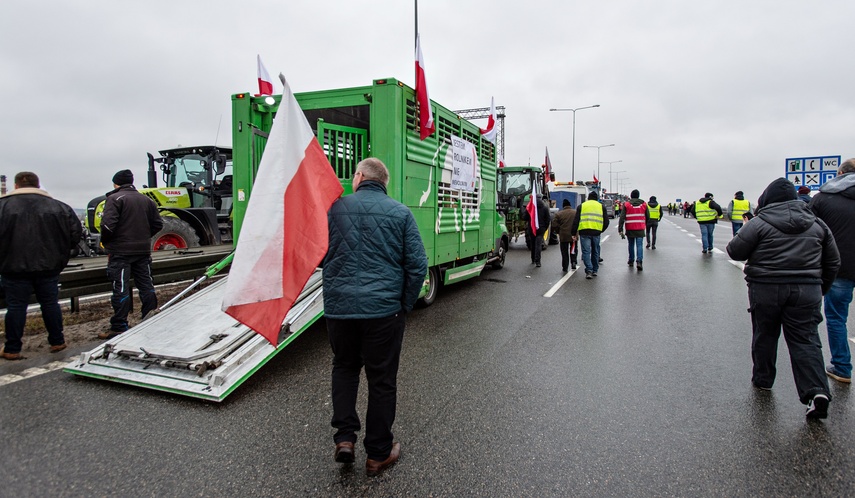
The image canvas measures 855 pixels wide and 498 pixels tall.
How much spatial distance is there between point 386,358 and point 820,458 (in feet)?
8.95

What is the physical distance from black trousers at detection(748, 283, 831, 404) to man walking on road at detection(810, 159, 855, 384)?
71 cm

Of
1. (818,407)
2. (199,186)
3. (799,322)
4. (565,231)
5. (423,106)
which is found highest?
(423,106)

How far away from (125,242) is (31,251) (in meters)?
0.90

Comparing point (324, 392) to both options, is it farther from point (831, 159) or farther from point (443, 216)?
point (831, 159)

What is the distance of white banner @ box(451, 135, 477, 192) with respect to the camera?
7.65 m

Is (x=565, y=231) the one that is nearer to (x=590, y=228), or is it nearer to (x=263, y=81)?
(x=590, y=228)

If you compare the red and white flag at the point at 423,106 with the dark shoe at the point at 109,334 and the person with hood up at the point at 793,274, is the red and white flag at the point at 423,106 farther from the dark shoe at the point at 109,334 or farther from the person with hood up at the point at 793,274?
the dark shoe at the point at 109,334

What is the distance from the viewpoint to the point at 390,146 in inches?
227

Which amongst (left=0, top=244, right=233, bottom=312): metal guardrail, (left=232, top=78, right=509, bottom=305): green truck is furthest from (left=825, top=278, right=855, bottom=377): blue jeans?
(left=0, top=244, right=233, bottom=312): metal guardrail

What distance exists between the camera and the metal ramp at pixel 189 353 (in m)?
3.79

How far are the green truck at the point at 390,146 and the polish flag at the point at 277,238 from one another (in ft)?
8.87

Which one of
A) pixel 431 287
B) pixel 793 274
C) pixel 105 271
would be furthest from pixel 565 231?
pixel 105 271

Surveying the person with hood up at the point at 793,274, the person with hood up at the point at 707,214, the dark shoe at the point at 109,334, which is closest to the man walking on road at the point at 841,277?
the person with hood up at the point at 793,274

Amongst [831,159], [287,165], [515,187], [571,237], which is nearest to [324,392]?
[287,165]
